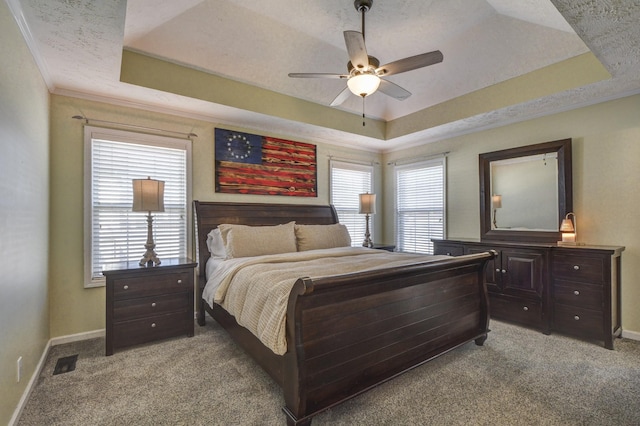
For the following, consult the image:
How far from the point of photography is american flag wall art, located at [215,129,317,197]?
13.0ft

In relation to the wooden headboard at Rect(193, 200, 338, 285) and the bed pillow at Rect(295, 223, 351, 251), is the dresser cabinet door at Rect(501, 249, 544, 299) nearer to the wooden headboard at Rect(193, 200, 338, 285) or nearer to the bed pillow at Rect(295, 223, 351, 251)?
the bed pillow at Rect(295, 223, 351, 251)

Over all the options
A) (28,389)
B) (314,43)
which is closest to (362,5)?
(314,43)

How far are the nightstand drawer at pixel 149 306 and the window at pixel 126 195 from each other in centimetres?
65

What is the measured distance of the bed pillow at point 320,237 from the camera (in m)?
3.85

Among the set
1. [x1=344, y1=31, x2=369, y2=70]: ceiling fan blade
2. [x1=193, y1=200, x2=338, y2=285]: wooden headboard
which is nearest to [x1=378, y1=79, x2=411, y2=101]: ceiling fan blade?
[x1=344, y1=31, x2=369, y2=70]: ceiling fan blade

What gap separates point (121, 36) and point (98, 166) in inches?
61.2

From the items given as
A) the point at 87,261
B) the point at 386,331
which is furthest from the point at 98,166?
the point at 386,331

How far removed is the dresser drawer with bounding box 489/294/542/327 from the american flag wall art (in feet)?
9.33

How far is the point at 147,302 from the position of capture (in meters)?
2.86

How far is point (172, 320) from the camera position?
9.83 ft

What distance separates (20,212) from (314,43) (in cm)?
311

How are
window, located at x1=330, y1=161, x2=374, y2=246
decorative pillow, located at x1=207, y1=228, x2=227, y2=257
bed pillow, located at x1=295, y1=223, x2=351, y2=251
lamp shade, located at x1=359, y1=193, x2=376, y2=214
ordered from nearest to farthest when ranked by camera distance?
decorative pillow, located at x1=207, y1=228, x2=227, y2=257 → bed pillow, located at x1=295, y1=223, x2=351, y2=251 → lamp shade, located at x1=359, y1=193, x2=376, y2=214 → window, located at x1=330, y1=161, x2=374, y2=246

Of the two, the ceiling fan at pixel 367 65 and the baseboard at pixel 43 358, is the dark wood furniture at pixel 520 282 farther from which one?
the baseboard at pixel 43 358

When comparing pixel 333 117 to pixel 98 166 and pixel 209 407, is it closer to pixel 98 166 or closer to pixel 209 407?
pixel 98 166
